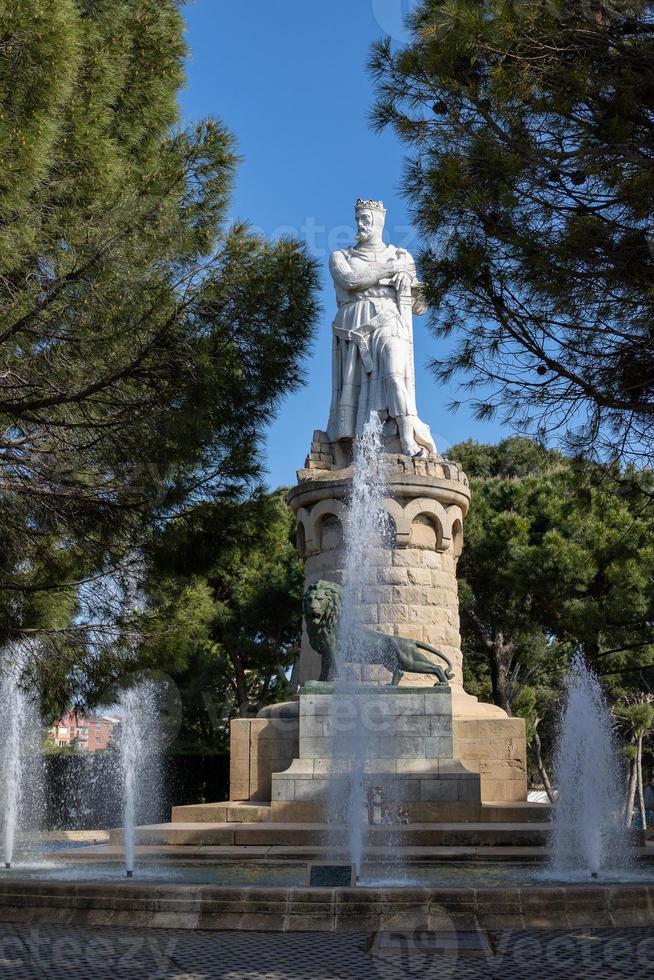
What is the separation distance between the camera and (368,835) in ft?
31.3

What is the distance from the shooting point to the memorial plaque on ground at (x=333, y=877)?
249 inches

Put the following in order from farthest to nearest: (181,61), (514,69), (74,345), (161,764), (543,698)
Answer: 1. (543,698)
2. (161,764)
3. (181,61)
4. (74,345)
5. (514,69)

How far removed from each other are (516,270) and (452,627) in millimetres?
5932

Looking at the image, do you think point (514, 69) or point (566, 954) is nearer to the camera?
point (566, 954)

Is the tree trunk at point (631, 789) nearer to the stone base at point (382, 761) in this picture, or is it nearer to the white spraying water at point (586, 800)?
the stone base at point (382, 761)

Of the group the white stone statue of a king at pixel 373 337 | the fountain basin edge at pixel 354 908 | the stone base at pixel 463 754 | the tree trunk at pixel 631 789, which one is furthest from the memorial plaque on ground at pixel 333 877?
the tree trunk at pixel 631 789

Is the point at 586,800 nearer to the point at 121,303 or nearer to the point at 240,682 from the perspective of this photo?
the point at 121,303

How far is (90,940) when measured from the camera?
5707mm

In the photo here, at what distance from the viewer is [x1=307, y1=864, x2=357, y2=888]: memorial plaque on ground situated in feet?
20.8

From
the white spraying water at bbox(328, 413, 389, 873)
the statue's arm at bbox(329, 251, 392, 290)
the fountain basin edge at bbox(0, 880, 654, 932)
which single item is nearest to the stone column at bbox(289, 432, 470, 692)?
the white spraying water at bbox(328, 413, 389, 873)

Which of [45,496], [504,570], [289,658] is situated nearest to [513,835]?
[45,496]

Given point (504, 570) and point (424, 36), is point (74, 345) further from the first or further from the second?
point (504, 570)

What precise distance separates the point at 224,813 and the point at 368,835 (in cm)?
181

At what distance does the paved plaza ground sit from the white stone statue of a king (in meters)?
8.22
